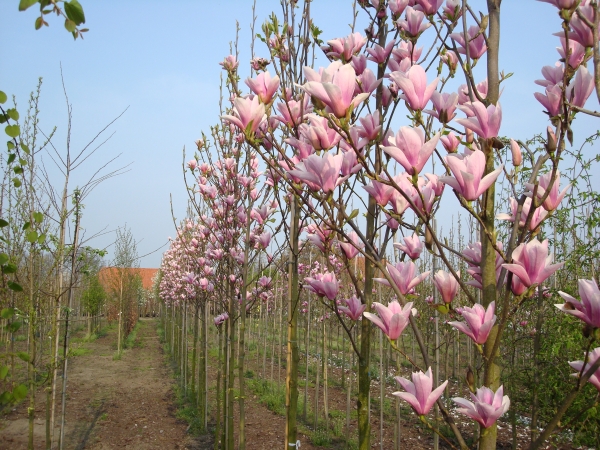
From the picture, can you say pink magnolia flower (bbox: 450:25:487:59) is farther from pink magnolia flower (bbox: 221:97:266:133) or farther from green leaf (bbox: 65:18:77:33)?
green leaf (bbox: 65:18:77:33)

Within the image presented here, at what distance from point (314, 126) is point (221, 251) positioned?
311cm

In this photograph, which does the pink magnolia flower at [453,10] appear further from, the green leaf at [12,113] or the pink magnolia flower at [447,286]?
the green leaf at [12,113]

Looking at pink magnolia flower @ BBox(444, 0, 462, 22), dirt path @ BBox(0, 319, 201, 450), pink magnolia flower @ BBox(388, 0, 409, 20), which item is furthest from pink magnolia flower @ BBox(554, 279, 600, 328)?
dirt path @ BBox(0, 319, 201, 450)

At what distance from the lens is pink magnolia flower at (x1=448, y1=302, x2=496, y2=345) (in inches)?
38.4

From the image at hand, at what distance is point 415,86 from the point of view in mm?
1124

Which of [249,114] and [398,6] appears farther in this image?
[398,6]

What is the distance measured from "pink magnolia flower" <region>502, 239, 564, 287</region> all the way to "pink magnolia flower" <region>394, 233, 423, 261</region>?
0.38 metres

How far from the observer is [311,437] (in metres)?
6.09

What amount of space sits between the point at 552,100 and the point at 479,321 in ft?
1.89

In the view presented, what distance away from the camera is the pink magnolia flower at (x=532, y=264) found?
0.95 meters

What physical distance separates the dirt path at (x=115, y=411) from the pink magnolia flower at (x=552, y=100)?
409 centimetres

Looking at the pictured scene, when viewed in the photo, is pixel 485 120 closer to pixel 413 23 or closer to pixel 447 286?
pixel 447 286

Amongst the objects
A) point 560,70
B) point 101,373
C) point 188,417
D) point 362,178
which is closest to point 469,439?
point 188,417

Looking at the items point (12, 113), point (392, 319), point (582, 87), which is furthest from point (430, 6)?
point (12, 113)
